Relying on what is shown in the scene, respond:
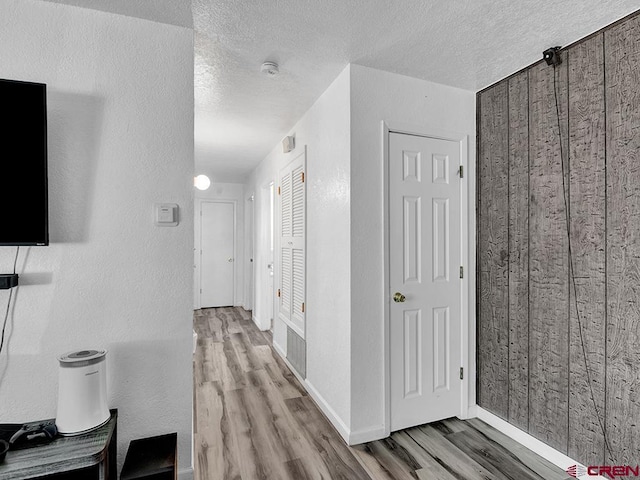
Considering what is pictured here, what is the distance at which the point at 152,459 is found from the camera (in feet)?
5.08

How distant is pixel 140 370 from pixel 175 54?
5.52ft

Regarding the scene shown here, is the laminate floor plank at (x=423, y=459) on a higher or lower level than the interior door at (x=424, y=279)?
lower

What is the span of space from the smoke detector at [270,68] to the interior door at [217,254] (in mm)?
4598

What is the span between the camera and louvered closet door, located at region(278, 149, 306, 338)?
3.15 meters

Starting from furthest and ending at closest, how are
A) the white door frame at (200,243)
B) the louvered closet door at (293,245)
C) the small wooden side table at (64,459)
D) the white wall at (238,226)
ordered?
the white wall at (238,226), the white door frame at (200,243), the louvered closet door at (293,245), the small wooden side table at (64,459)

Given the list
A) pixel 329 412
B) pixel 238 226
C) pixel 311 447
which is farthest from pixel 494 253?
pixel 238 226

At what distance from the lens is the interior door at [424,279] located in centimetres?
230

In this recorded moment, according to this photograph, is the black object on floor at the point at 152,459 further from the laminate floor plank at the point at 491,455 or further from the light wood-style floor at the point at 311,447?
the laminate floor plank at the point at 491,455

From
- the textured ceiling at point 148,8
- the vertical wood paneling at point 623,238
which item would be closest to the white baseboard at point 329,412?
the vertical wood paneling at point 623,238

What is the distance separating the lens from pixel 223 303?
21.6 feet

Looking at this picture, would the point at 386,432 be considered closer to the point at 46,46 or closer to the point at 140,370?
the point at 140,370

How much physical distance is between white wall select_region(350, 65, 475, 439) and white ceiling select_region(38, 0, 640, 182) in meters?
0.18

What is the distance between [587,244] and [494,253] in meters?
0.61

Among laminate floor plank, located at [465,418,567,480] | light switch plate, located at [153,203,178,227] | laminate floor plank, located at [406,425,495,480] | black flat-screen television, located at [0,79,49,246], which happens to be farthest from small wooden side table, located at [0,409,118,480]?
laminate floor plank, located at [465,418,567,480]
